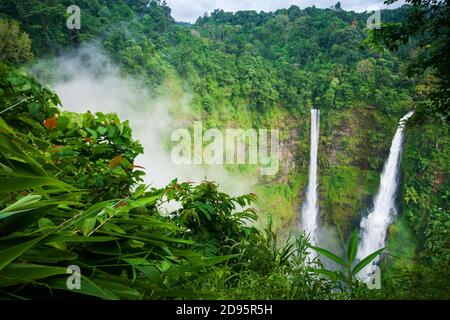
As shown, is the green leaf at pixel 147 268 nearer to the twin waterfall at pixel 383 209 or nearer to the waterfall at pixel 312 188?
the twin waterfall at pixel 383 209

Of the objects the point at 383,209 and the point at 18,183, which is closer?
the point at 18,183

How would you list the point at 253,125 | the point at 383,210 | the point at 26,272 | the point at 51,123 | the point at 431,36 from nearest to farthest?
the point at 26,272 → the point at 51,123 → the point at 431,36 → the point at 383,210 → the point at 253,125

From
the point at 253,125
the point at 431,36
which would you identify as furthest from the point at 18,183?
the point at 253,125

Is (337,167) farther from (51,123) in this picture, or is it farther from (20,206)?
(20,206)

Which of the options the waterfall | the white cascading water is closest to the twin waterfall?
the white cascading water

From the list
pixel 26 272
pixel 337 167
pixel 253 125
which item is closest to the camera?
pixel 26 272

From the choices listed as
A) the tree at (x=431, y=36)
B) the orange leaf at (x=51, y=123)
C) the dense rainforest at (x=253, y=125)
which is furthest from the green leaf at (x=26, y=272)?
the tree at (x=431, y=36)
